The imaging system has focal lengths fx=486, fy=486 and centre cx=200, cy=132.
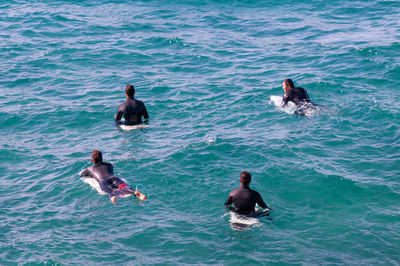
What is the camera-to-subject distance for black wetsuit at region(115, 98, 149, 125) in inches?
880

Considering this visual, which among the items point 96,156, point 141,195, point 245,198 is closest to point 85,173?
point 96,156

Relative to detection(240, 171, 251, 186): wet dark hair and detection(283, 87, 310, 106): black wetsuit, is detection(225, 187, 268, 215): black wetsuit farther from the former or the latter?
detection(283, 87, 310, 106): black wetsuit

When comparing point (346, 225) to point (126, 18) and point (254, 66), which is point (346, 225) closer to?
point (254, 66)

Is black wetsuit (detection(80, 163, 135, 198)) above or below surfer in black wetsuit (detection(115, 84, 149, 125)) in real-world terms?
below

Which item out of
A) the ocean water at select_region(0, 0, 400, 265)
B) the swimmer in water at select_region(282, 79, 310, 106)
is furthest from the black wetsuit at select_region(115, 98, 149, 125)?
the swimmer in water at select_region(282, 79, 310, 106)

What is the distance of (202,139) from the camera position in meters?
21.5

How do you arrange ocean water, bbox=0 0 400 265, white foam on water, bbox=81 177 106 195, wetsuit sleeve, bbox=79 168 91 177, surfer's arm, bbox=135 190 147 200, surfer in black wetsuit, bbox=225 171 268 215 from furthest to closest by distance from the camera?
wetsuit sleeve, bbox=79 168 91 177 < white foam on water, bbox=81 177 106 195 < surfer's arm, bbox=135 190 147 200 < surfer in black wetsuit, bbox=225 171 268 215 < ocean water, bbox=0 0 400 265

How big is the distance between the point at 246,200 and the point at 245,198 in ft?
0.24

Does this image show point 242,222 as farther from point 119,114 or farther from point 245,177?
point 119,114

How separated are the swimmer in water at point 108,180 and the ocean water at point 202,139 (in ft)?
1.65

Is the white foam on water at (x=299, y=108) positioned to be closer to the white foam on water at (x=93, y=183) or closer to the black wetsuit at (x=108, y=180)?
the white foam on water at (x=93, y=183)

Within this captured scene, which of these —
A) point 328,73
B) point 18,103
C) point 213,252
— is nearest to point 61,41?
point 18,103

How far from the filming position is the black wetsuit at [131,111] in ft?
73.3

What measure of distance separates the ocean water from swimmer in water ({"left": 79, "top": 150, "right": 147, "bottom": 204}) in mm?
503
